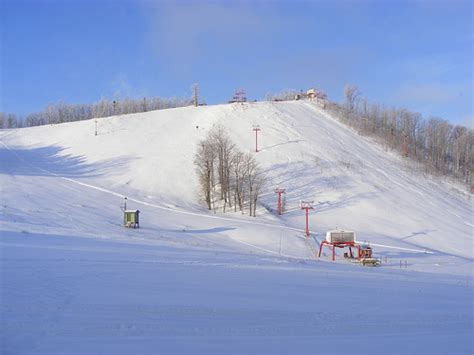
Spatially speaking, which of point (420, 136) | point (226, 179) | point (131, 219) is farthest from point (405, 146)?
point (131, 219)

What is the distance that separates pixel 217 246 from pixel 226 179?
65.8 ft

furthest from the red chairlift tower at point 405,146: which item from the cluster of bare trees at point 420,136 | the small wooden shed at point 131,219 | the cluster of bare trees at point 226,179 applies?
the small wooden shed at point 131,219

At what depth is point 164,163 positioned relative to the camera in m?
52.3

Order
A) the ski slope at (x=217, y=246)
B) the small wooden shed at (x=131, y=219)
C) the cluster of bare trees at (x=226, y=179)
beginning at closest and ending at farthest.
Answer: the ski slope at (x=217, y=246), the small wooden shed at (x=131, y=219), the cluster of bare trees at (x=226, y=179)

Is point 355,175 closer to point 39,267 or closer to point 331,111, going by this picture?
point 331,111

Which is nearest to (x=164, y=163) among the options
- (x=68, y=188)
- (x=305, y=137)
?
(x=68, y=188)

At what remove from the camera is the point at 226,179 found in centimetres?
4381

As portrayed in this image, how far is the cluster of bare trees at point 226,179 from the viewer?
4203 cm

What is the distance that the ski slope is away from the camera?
804 centimetres

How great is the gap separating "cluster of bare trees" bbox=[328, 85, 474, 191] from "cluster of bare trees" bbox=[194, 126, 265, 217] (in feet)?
103

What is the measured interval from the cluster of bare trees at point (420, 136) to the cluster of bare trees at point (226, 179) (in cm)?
3147

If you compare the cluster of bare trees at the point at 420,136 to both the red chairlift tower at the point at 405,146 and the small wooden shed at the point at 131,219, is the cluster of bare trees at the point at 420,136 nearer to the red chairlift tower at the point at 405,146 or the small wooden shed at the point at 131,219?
the red chairlift tower at the point at 405,146

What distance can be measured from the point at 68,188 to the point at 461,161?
61467mm

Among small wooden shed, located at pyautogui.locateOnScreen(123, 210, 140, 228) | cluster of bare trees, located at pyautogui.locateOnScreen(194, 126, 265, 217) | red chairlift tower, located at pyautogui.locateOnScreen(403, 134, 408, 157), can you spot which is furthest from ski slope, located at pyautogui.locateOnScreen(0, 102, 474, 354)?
red chairlift tower, located at pyautogui.locateOnScreen(403, 134, 408, 157)
